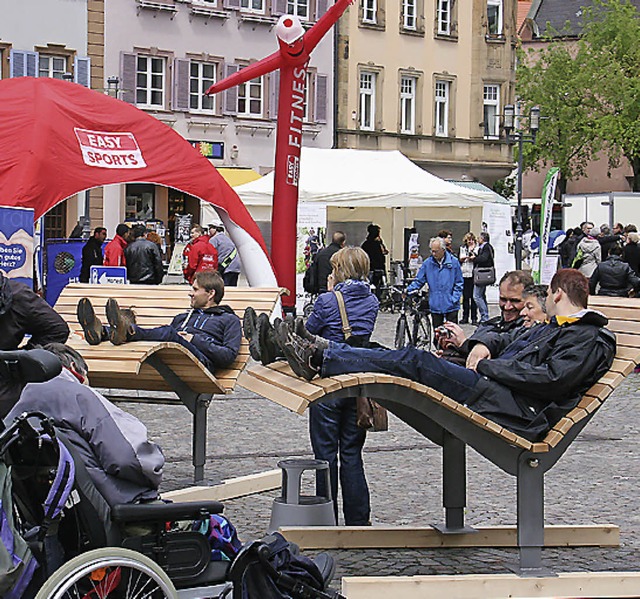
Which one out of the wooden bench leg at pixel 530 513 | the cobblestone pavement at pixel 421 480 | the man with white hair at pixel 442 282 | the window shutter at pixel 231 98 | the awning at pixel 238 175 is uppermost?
the window shutter at pixel 231 98

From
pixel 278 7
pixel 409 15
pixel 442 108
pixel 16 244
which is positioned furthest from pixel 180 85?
pixel 16 244

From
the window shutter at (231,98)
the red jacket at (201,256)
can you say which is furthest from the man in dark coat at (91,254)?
the window shutter at (231,98)

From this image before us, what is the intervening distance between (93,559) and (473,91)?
45.8 metres

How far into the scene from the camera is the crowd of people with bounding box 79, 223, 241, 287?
22.5 metres

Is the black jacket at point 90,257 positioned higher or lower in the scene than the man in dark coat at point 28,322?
→ higher

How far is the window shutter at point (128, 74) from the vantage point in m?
39.9

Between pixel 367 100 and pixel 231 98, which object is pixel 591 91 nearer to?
pixel 367 100

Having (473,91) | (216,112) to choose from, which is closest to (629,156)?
(473,91)

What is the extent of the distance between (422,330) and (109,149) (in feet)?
17.5

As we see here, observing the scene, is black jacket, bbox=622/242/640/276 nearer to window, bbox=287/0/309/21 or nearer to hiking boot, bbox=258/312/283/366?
hiking boot, bbox=258/312/283/366

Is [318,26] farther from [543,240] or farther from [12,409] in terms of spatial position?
[12,409]

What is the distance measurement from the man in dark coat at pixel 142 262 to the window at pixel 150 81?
1826cm

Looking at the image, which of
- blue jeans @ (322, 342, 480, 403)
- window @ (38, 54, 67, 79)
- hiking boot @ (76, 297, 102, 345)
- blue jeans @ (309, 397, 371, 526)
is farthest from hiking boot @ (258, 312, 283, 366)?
window @ (38, 54, 67, 79)

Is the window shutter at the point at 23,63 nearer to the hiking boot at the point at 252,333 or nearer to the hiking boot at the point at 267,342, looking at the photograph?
the hiking boot at the point at 252,333
